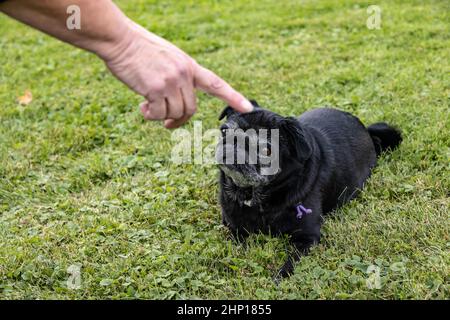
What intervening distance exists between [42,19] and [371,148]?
10.7 ft

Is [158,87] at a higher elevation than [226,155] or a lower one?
higher

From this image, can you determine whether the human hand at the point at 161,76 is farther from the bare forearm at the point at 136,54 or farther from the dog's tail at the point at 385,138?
the dog's tail at the point at 385,138

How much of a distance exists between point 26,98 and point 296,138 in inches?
165

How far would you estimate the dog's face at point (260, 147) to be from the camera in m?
3.50

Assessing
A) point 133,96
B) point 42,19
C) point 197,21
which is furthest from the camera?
point 197,21

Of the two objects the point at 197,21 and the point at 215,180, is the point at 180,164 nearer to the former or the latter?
the point at 215,180

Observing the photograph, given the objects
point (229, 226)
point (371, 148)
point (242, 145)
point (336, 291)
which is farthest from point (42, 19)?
point (371, 148)

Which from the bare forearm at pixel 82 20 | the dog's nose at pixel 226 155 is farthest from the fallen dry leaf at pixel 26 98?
the bare forearm at pixel 82 20

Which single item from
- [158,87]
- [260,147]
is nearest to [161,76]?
[158,87]

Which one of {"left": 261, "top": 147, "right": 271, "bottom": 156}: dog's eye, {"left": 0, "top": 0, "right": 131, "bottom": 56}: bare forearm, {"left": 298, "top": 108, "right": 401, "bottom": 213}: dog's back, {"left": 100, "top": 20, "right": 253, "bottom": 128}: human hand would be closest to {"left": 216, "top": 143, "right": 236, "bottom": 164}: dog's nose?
{"left": 261, "top": 147, "right": 271, "bottom": 156}: dog's eye

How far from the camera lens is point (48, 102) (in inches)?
265

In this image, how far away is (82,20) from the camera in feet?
6.18

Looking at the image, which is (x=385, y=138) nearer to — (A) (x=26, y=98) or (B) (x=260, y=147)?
(B) (x=260, y=147)

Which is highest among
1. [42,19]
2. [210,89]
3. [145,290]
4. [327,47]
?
[42,19]
